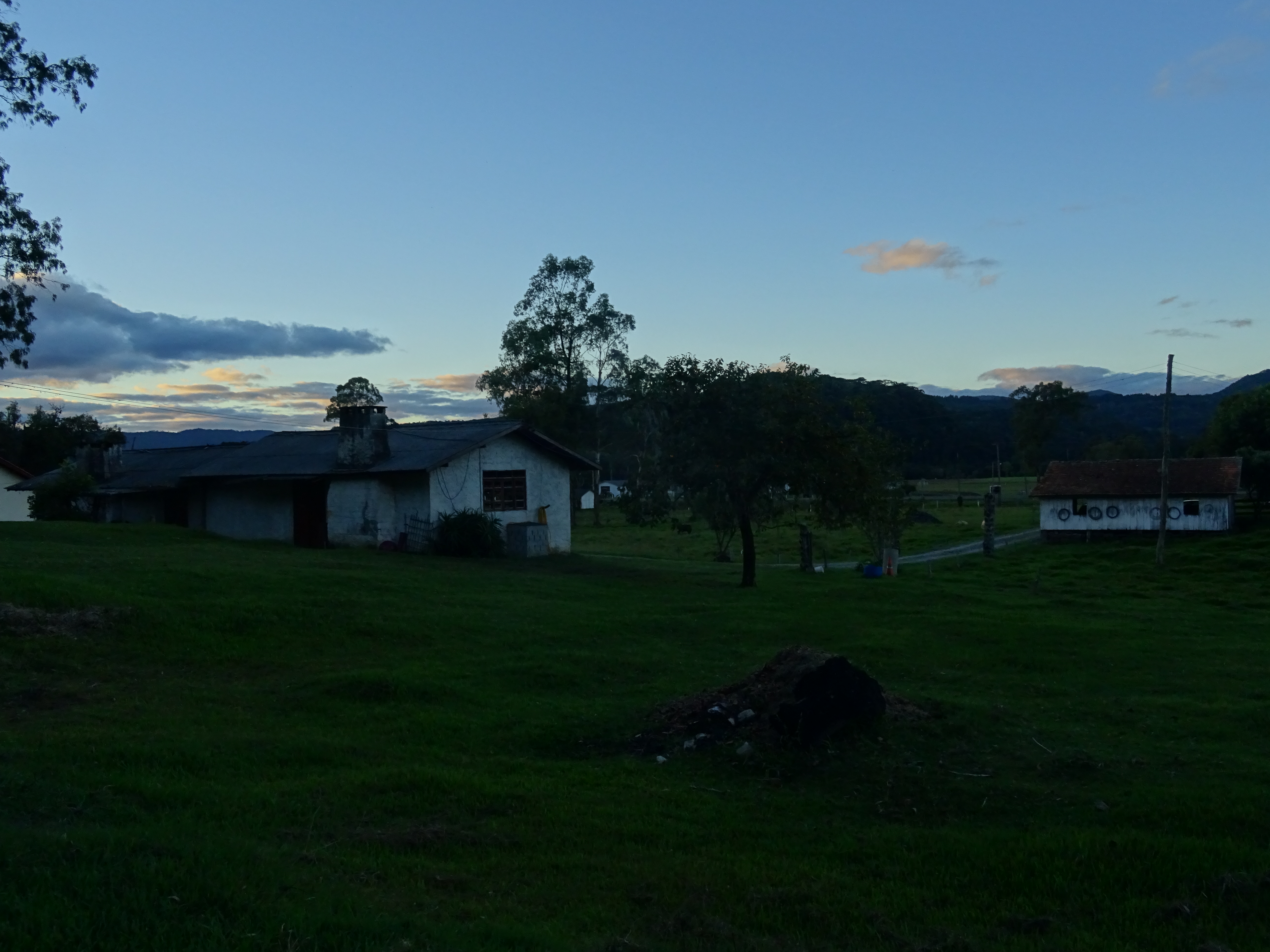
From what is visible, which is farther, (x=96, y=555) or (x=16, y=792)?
(x=96, y=555)

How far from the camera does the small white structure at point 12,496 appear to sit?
183 feet

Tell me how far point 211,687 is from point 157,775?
14.7ft

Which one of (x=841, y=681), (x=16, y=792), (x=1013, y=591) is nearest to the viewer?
(x=16, y=792)

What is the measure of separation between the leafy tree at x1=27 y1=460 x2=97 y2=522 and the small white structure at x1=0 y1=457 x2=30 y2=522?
42.3 feet

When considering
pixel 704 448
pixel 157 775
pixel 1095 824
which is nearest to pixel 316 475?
pixel 704 448

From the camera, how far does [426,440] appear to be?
36.2 meters

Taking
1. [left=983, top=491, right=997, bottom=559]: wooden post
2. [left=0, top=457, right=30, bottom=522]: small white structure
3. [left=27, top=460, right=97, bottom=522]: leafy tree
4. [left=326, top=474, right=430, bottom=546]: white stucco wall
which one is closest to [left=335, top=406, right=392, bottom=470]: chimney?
[left=326, top=474, right=430, bottom=546]: white stucco wall

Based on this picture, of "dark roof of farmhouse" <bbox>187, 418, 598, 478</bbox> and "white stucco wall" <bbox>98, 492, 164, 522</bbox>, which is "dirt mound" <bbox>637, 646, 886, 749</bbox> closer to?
"dark roof of farmhouse" <bbox>187, 418, 598, 478</bbox>

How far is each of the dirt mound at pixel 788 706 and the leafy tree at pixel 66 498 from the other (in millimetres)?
36489

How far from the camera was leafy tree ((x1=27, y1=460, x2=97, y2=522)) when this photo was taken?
137ft

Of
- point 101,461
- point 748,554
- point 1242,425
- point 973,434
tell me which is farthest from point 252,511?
point 973,434

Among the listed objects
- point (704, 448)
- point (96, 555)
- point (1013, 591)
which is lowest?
point (1013, 591)

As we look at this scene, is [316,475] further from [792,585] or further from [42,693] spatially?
[42,693]

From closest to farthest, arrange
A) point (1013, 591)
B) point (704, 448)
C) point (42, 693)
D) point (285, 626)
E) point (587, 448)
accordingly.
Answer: point (42, 693), point (285, 626), point (704, 448), point (1013, 591), point (587, 448)
